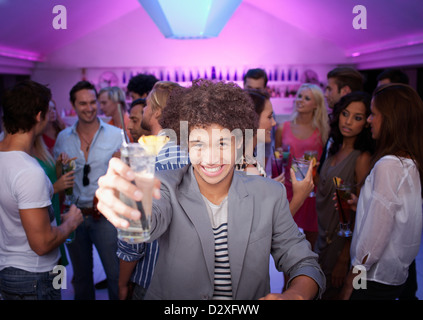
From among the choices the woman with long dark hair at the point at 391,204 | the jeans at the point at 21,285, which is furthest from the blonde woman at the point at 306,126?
the jeans at the point at 21,285

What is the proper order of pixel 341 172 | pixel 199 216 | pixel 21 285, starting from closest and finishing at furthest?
pixel 199 216 → pixel 21 285 → pixel 341 172

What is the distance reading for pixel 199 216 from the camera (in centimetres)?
122

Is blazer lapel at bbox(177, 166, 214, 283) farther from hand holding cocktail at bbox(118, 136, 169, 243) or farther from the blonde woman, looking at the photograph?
the blonde woman

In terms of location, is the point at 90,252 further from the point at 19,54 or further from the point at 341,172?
the point at 19,54

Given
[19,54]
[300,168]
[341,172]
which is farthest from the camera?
[19,54]

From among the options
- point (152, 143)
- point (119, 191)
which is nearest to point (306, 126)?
point (152, 143)

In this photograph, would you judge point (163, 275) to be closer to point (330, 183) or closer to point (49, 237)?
point (49, 237)

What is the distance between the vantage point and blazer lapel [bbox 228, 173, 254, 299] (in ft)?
3.97

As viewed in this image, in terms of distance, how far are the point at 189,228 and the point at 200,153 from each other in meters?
0.25

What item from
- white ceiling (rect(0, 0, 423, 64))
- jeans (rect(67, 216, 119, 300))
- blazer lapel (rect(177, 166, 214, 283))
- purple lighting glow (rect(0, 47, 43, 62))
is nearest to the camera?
blazer lapel (rect(177, 166, 214, 283))

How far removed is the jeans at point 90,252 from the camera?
2.57 m

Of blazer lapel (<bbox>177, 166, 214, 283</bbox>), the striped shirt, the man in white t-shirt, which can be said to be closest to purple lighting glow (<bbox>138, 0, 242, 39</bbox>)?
the man in white t-shirt

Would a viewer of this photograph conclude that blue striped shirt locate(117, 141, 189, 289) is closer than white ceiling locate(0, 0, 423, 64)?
Yes

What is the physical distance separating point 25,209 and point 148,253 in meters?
0.57
